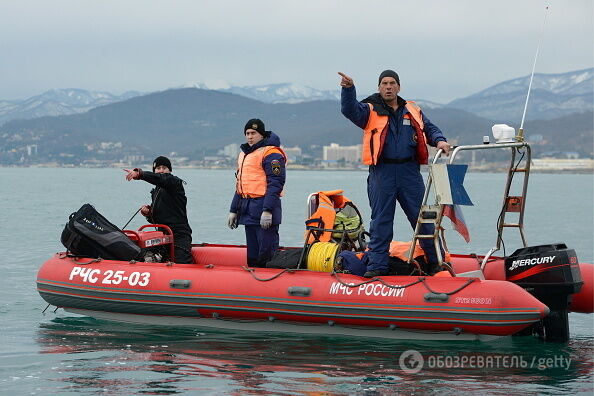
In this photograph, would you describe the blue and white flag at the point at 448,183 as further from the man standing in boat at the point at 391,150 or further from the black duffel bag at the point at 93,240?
the black duffel bag at the point at 93,240

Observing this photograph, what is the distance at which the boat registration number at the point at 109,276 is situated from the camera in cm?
867

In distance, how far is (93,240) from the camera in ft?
30.0

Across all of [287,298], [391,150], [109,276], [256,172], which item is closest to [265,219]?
[256,172]

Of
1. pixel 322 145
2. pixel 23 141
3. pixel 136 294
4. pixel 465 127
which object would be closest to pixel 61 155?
pixel 23 141

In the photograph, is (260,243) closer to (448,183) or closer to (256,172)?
(256,172)

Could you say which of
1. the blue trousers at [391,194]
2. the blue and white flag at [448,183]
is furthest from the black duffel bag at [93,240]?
the blue and white flag at [448,183]

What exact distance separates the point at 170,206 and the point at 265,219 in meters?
1.33

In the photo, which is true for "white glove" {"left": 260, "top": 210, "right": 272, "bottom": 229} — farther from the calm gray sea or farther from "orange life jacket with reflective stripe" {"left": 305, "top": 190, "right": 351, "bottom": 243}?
the calm gray sea

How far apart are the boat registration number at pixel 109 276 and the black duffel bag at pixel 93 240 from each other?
0.26 meters

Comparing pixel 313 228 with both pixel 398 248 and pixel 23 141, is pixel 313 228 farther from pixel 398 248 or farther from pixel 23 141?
pixel 23 141

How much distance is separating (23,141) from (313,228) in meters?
184

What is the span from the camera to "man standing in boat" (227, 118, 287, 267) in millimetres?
8602

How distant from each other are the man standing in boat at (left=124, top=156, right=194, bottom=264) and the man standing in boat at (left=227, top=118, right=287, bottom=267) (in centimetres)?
74

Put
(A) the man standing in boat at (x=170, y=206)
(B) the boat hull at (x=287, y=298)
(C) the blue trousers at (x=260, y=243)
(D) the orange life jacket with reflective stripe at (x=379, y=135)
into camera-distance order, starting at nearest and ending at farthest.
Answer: (B) the boat hull at (x=287, y=298), (D) the orange life jacket with reflective stripe at (x=379, y=135), (C) the blue trousers at (x=260, y=243), (A) the man standing in boat at (x=170, y=206)
